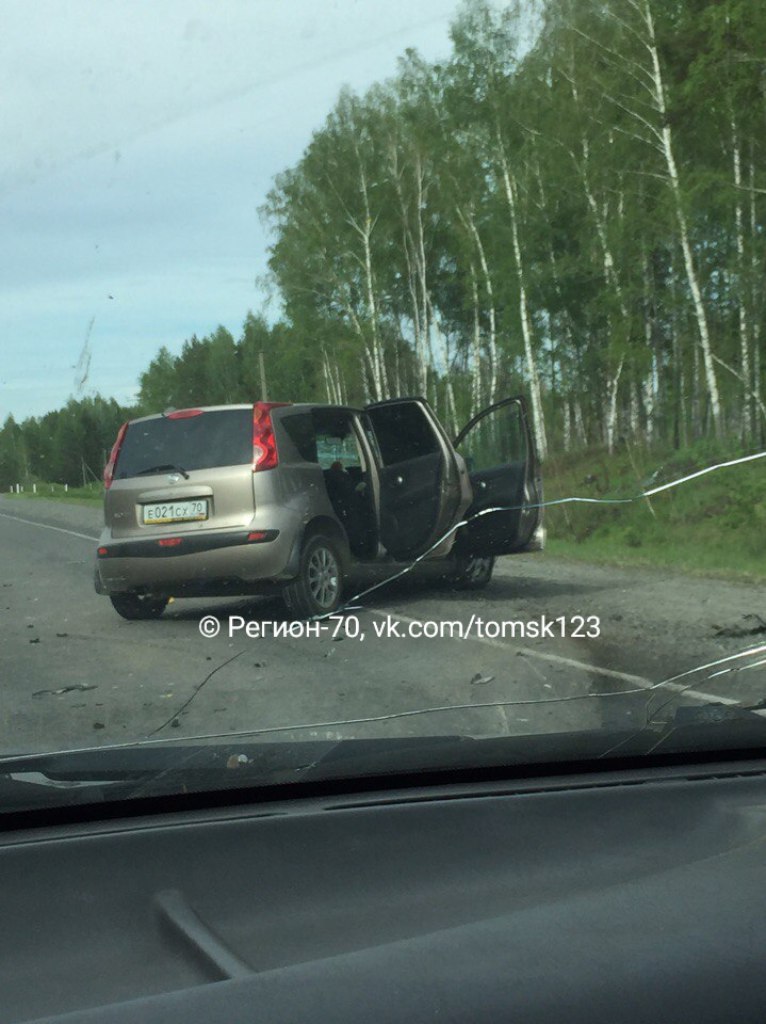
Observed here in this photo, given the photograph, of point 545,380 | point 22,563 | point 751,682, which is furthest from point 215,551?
point 751,682

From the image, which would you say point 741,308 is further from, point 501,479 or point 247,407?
point 247,407

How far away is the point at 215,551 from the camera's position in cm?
313

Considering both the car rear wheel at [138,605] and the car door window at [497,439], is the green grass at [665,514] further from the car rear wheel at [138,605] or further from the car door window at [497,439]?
the car rear wheel at [138,605]

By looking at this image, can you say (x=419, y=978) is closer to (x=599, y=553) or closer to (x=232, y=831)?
(x=232, y=831)

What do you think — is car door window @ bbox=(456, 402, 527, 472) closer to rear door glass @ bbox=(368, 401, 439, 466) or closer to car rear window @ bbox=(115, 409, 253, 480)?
rear door glass @ bbox=(368, 401, 439, 466)

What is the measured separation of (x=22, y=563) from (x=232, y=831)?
1.51m

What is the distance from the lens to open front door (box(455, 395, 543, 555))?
3113 millimetres

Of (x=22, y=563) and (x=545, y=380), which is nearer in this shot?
(x=545, y=380)

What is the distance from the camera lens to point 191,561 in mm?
3125

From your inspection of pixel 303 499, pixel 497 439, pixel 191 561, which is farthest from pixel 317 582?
pixel 497 439

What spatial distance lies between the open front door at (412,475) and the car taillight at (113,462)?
0.66 m

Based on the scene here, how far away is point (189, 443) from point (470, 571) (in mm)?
933

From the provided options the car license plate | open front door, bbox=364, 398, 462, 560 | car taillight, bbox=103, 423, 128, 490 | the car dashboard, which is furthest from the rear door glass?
the car dashboard

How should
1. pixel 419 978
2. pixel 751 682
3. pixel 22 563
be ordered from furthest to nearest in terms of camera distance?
pixel 22 563, pixel 751 682, pixel 419 978
